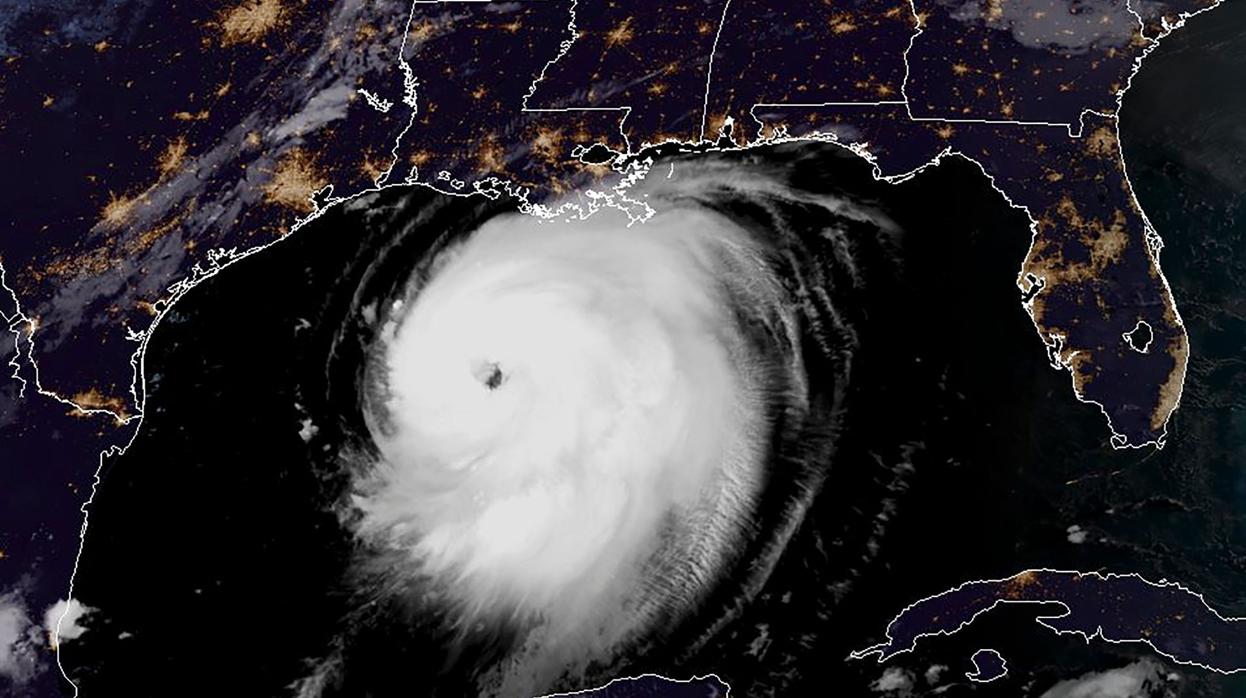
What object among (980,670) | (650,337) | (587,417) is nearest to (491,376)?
(587,417)

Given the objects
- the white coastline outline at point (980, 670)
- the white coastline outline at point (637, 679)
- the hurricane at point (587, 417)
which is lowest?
the white coastline outline at point (980, 670)

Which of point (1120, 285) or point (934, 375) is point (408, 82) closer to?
point (934, 375)

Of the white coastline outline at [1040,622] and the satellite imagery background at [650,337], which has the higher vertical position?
the satellite imagery background at [650,337]

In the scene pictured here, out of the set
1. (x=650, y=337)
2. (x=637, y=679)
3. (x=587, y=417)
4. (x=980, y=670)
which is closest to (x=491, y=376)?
(x=587, y=417)

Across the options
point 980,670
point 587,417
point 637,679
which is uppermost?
point 587,417

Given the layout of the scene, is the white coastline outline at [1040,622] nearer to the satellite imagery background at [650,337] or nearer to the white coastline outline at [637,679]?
the satellite imagery background at [650,337]

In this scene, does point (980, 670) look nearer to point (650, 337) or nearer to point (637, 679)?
point (637, 679)

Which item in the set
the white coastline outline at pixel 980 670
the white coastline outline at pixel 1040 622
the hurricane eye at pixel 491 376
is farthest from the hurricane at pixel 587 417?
the white coastline outline at pixel 980 670

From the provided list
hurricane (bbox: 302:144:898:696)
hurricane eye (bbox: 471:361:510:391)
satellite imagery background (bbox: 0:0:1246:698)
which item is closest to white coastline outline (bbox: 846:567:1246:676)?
satellite imagery background (bbox: 0:0:1246:698)

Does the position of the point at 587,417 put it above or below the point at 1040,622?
above
